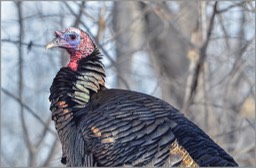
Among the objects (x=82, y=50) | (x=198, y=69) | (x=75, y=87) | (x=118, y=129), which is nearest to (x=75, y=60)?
(x=82, y=50)

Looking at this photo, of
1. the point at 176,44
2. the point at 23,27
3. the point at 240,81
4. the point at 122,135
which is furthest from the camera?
the point at 176,44

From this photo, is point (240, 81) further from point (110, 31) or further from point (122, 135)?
point (122, 135)

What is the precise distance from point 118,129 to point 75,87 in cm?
60

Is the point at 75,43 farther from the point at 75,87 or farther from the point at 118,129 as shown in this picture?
the point at 118,129

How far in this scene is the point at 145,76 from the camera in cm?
793

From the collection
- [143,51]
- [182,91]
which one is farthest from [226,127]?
[143,51]

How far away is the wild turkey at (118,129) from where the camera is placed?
502 centimetres

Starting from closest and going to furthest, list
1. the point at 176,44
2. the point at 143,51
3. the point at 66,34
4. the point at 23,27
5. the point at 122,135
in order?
the point at 122,135 → the point at 66,34 → the point at 23,27 → the point at 143,51 → the point at 176,44

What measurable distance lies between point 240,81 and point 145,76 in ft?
5.13

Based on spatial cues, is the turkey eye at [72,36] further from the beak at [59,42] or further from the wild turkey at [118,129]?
the wild turkey at [118,129]

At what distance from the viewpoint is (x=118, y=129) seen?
16.9 feet

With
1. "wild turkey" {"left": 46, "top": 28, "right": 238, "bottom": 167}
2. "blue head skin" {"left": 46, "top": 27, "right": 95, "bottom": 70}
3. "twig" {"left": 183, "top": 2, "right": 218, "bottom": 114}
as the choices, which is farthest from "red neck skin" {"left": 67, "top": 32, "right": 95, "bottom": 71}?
"twig" {"left": 183, "top": 2, "right": 218, "bottom": 114}

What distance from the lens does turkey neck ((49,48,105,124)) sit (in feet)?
18.1

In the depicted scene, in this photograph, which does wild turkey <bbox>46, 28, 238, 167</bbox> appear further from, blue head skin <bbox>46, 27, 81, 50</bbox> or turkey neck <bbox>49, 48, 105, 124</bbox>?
blue head skin <bbox>46, 27, 81, 50</bbox>
